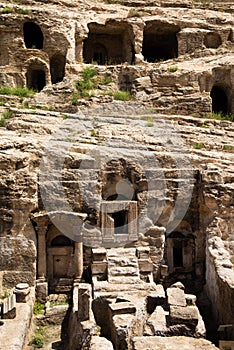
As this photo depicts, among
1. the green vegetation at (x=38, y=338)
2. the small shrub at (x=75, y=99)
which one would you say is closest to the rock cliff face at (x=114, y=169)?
the small shrub at (x=75, y=99)

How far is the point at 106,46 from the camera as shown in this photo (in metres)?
30.2

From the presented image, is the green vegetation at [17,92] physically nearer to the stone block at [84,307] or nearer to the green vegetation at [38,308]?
the green vegetation at [38,308]

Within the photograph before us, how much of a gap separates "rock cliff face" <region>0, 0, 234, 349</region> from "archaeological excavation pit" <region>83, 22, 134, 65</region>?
365 centimetres

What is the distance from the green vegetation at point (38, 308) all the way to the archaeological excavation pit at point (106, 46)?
17653mm

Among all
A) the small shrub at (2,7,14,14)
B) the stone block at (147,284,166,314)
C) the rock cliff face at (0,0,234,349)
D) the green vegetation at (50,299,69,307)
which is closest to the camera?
the stone block at (147,284,166,314)

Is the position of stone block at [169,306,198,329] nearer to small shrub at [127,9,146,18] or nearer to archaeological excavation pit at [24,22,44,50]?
archaeological excavation pit at [24,22,44,50]

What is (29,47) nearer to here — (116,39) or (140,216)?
(116,39)

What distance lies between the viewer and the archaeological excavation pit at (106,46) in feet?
96.2

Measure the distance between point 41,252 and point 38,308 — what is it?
1875 millimetres

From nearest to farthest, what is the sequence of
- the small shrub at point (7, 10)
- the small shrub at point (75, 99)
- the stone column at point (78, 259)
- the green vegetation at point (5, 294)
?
1. the green vegetation at point (5, 294)
2. the stone column at point (78, 259)
3. the small shrub at point (75, 99)
4. the small shrub at point (7, 10)

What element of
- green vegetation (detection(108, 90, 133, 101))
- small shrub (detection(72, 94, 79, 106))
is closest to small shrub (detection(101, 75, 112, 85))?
green vegetation (detection(108, 90, 133, 101))

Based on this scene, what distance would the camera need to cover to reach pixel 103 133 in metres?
20.1

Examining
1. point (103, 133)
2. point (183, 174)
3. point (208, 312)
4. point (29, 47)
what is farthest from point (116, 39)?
point (208, 312)

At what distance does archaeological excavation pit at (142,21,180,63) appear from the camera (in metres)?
29.1
